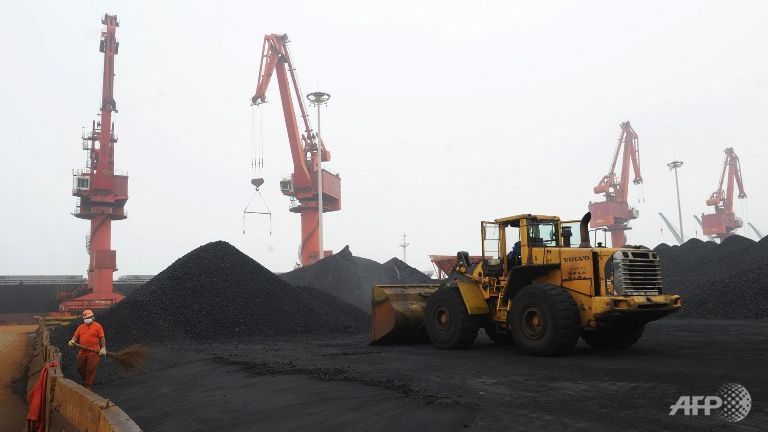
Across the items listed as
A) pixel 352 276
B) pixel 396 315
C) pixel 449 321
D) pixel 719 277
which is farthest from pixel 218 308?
pixel 719 277

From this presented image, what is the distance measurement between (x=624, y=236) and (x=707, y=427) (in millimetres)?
66548

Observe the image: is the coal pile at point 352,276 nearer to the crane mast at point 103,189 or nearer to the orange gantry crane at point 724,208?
the crane mast at point 103,189

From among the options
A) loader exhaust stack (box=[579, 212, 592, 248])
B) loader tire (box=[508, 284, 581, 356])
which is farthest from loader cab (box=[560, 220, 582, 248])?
loader tire (box=[508, 284, 581, 356])

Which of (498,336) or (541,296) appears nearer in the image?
(541,296)

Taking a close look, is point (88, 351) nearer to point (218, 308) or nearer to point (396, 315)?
point (396, 315)

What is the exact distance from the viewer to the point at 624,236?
66938 millimetres

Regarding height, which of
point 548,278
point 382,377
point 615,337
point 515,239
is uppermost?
point 515,239

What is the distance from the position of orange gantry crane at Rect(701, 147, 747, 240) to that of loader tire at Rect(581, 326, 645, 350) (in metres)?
82.5

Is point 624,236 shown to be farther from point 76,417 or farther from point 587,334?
point 76,417

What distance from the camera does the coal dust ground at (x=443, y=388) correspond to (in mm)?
5777

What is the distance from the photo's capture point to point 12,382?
1186 cm

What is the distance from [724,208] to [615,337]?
279ft

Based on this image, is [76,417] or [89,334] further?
[89,334]

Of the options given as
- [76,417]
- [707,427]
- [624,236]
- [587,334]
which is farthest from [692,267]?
[624,236]
